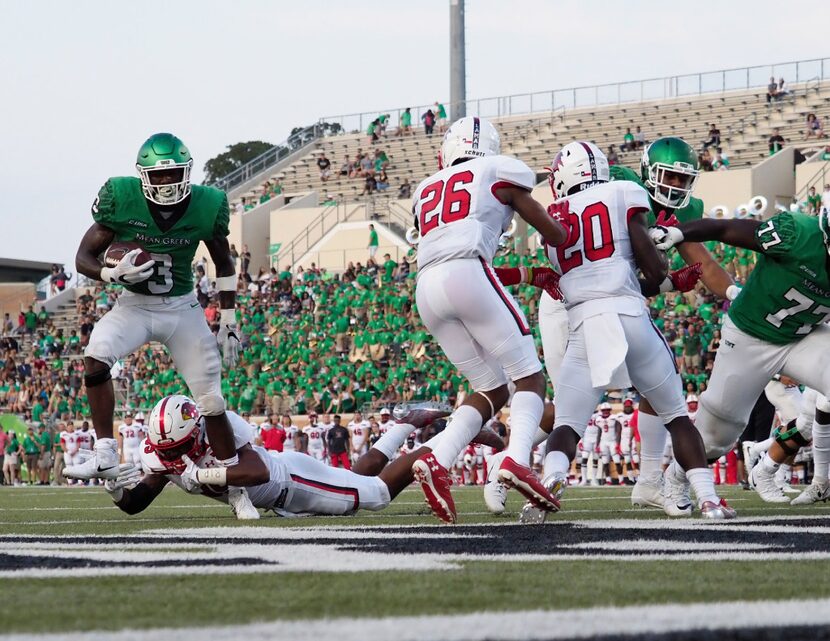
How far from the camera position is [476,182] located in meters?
6.38

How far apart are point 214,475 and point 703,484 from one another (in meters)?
2.34

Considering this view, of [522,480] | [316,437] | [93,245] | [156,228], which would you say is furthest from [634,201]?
[316,437]

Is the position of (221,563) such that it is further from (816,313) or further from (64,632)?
(816,313)

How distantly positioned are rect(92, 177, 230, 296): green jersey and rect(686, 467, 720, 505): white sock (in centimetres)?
292

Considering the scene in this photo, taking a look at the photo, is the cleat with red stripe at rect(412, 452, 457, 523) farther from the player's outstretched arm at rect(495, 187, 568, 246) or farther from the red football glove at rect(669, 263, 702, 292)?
the red football glove at rect(669, 263, 702, 292)

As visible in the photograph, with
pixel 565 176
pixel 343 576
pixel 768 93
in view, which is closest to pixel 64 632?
pixel 343 576

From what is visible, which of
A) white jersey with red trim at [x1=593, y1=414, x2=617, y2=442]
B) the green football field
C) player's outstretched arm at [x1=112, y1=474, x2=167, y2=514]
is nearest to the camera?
the green football field

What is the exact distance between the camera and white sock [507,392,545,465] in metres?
6.18

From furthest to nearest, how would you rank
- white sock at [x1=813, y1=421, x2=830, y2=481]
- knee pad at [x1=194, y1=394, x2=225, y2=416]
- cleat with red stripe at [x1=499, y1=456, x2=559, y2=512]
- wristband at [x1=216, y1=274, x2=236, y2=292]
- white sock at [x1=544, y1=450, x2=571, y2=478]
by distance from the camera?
white sock at [x1=813, y1=421, x2=830, y2=481]
wristband at [x1=216, y1=274, x2=236, y2=292]
knee pad at [x1=194, y1=394, x2=225, y2=416]
white sock at [x1=544, y1=450, x2=571, y2=478]
cleat with red stripe at [x1=499, y1=456, x2=559, y2=512]

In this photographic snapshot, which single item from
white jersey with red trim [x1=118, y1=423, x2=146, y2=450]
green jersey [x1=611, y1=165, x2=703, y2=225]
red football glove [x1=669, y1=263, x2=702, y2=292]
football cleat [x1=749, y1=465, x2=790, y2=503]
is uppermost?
green jersey [x1=611, y1=165, x2=703, y2=225]

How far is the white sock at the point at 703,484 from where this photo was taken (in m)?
6.37

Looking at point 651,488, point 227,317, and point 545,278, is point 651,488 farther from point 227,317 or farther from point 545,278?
point 227,317

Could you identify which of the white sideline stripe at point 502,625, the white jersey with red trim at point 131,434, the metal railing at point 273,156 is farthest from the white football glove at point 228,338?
the metal railing at point 273,156

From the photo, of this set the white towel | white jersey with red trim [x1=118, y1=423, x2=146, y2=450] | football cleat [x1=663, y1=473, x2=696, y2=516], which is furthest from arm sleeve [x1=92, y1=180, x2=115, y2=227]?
white jersey with red trim [x1=118, y1=423, x2=146, y2=450]
